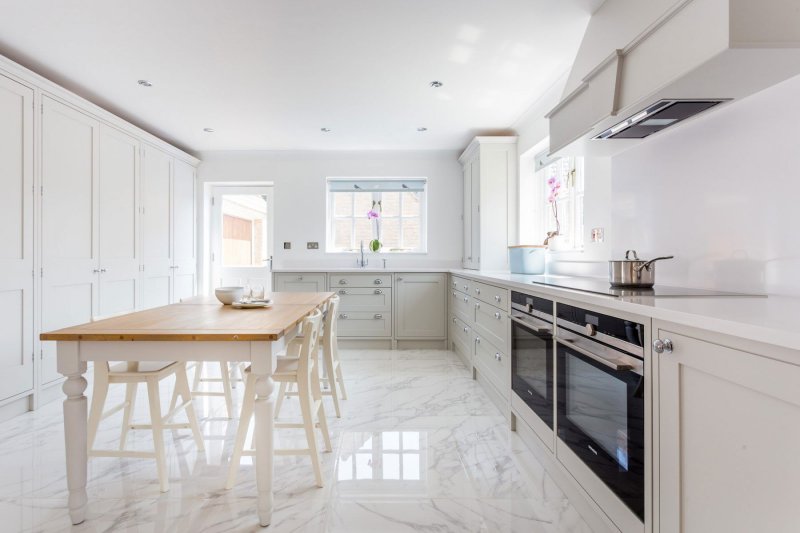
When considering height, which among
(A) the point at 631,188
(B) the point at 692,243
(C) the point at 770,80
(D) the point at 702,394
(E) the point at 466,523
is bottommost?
(E) the point at 466,523

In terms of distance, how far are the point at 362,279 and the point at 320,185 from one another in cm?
150

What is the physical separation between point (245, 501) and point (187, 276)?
3927 millimetres

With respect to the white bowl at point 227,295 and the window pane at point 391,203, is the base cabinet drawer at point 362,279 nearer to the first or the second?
the window pane at point 391,203

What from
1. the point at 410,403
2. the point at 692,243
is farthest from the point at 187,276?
the point at 692,243

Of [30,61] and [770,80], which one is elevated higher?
[30,61]

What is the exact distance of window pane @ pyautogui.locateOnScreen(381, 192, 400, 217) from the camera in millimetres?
5406

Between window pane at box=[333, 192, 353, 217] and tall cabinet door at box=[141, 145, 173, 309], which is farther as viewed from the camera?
window pane at box=[333, 192, 353, 217]

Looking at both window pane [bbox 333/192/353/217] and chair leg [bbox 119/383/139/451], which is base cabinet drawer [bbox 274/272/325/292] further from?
chair leg [bbox 119/383/139/451]

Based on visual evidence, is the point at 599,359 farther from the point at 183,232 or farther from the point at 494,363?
the point at 183,232

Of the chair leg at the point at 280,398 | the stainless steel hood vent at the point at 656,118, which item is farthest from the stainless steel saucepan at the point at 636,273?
the chair leg at the point at 280,398

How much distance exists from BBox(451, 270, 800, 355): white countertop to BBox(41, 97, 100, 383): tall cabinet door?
11.8 ft

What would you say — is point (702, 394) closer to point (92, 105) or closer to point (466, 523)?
point (466, 523)

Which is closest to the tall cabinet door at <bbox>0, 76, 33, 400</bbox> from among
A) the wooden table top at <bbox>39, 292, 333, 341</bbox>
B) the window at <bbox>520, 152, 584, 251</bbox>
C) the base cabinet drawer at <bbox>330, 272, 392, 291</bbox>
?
the wooden table top at <bbox>39, 292, 333, 341</bbox>

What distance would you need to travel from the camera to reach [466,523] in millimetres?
1615
